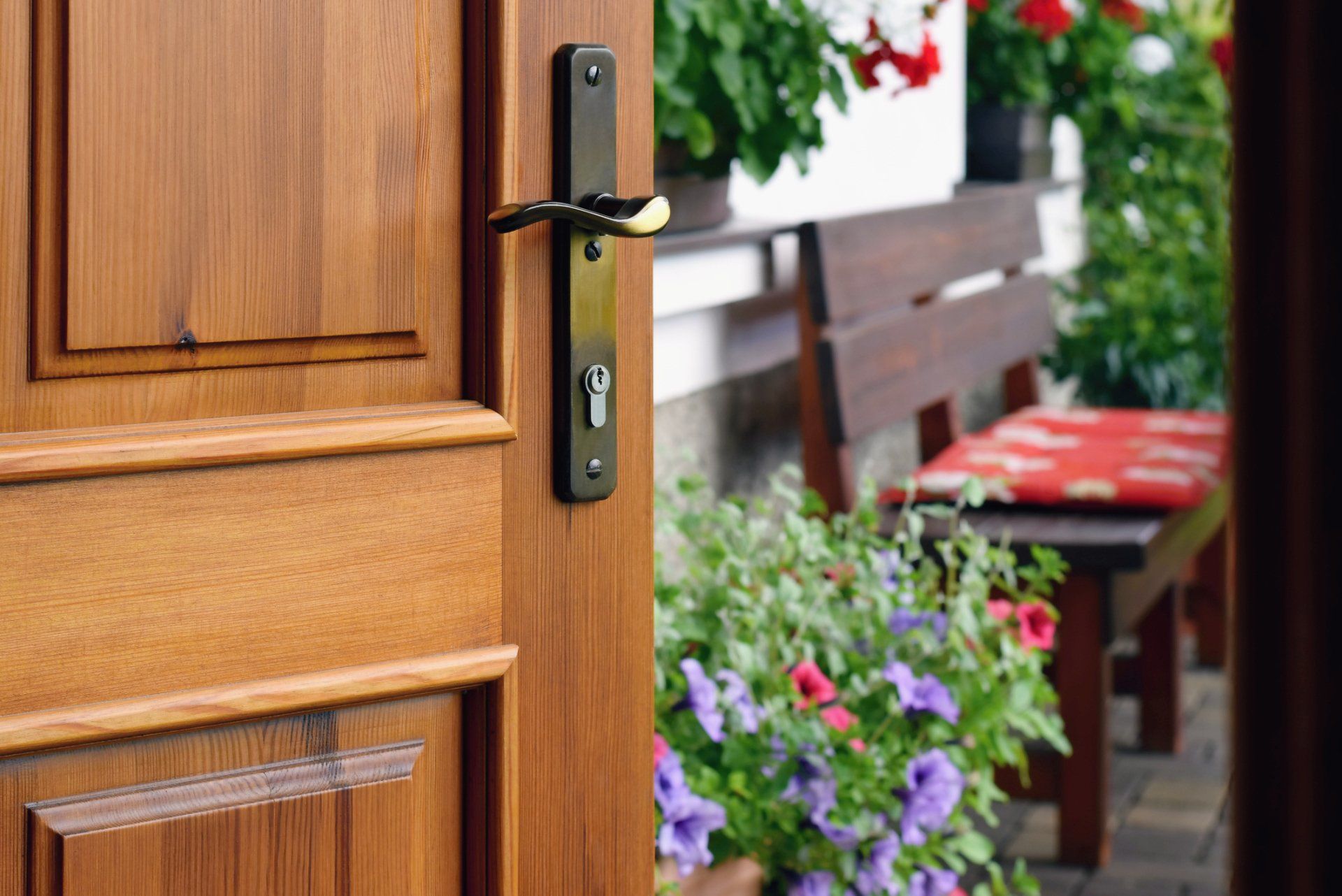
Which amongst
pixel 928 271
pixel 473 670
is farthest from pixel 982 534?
pixel 473 670

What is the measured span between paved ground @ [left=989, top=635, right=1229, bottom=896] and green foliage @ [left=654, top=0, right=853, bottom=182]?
1.15 meters

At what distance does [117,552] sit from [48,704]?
0.11 meters

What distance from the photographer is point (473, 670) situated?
4.07 feet

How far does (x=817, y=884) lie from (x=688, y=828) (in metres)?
0.21

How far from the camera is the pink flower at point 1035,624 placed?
6.86 feet

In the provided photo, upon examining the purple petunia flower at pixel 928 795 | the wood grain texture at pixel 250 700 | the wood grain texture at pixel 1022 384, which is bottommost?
the purple petunia flower at pixel 928 795

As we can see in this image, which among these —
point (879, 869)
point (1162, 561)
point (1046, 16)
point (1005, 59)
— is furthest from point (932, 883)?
point (1005, 59)

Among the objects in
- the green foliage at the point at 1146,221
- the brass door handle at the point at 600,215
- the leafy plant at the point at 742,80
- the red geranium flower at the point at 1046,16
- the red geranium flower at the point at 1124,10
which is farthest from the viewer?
the red geranium flower at the point at 1124,10

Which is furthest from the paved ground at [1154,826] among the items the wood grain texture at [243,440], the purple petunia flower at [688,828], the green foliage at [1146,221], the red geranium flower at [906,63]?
the wood grain texture at [243,440]

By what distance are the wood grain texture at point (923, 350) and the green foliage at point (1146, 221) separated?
0.46 metres

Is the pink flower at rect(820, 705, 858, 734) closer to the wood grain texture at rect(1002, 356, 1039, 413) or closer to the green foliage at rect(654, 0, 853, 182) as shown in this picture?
the green foliage at rect(654, 0, 853, 182)

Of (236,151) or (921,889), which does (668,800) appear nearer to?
(921,889)

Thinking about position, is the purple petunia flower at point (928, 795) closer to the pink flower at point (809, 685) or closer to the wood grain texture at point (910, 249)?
the pink flower at point (809, 685)

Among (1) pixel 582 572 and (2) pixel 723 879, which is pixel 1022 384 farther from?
(1) pixel 582 572
